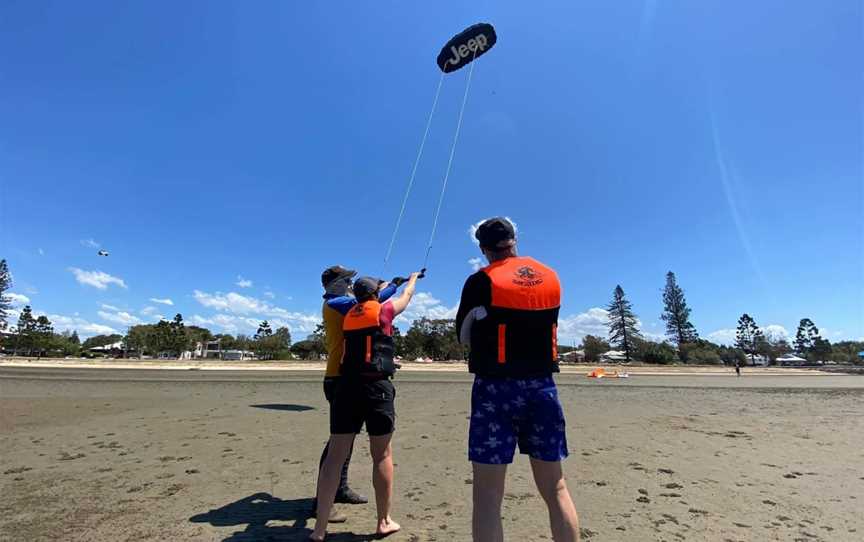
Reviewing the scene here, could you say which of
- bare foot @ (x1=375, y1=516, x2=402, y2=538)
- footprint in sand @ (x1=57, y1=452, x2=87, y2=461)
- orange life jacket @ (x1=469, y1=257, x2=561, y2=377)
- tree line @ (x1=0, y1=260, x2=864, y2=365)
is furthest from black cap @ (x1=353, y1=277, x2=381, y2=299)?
tree line @ (x1=0, y1=260, x2=864, y2=365)

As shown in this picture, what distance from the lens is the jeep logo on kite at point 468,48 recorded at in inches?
322

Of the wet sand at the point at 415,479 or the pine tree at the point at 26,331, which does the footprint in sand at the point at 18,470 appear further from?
the pine tree at the point at 26,331

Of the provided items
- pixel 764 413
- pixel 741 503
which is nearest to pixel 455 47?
pixel 741 503

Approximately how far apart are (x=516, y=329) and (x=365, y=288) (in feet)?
4.58

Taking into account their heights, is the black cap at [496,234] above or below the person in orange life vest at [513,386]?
above

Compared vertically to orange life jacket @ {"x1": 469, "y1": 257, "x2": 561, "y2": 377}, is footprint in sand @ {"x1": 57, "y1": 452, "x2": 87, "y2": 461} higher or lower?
lower

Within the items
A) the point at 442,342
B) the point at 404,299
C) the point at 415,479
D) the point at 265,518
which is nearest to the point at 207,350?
the point at 442,342

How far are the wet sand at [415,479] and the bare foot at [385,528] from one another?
0.34 feet

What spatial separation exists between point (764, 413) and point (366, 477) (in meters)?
10.3

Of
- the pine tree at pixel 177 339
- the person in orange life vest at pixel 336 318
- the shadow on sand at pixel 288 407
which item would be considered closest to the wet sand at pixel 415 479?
the person in orange life vest at pixel 336 318

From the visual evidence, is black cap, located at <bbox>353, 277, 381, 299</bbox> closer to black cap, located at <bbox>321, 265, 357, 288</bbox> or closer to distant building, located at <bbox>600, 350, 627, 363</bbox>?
black cap, located at <bbox>321, 265, 357, 288</bbox>

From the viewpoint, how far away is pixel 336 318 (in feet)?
11.6

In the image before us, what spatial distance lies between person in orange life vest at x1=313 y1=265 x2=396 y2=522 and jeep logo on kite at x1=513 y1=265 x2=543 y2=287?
1381 mm

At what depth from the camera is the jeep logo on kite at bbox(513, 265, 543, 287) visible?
238 cm
